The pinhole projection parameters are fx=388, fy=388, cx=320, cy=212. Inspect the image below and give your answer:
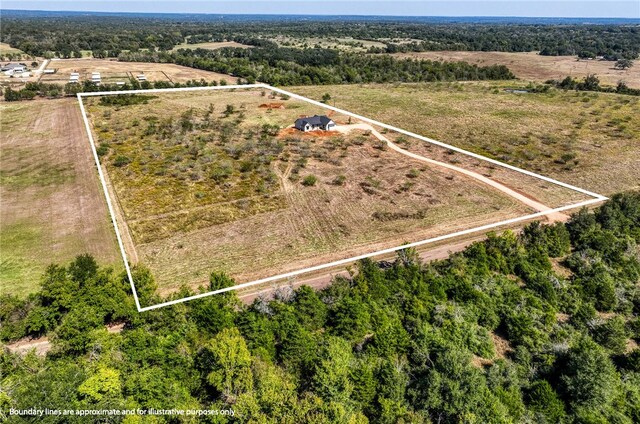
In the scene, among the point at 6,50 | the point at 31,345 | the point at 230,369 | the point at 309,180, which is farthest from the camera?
the point at 6,50

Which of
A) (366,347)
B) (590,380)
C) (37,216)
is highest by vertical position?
(37,216)

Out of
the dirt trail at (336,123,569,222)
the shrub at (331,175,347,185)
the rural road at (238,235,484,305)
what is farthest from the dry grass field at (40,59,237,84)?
the dirt trail at (336,123,569,222)

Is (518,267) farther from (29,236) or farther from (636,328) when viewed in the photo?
(29,236)

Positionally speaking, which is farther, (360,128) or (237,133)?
(237,133)

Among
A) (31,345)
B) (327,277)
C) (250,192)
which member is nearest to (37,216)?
(31,345)

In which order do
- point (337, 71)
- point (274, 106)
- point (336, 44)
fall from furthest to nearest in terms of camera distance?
point (336, 44) → point (337, 71) → point (274, 106)

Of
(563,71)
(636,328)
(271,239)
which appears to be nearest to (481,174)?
(271,239)

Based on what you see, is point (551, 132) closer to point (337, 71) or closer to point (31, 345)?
point (31, 345)
